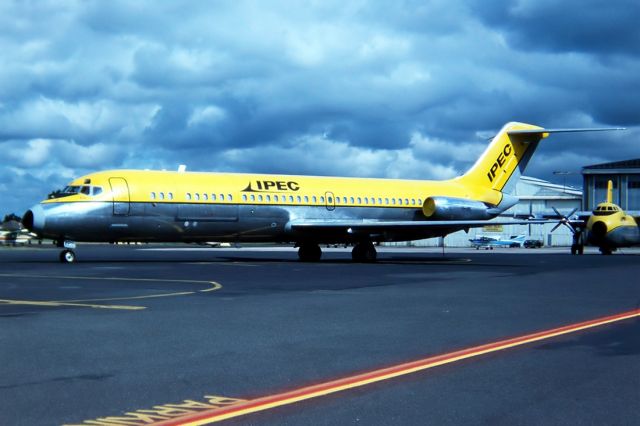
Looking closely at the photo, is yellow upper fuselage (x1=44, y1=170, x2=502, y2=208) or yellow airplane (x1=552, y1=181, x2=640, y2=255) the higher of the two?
yellow upper fuselage (x1=44, y1=170, x2=502, y2=208)

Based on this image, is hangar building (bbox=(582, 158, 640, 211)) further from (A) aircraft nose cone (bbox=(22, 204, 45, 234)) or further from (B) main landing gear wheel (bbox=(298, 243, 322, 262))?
(A) aircraft nose cone (bbox=(22, 204, 45, 234))

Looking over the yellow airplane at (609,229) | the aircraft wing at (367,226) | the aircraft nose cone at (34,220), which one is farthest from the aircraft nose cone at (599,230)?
the aircraft nose cone at (34,220)

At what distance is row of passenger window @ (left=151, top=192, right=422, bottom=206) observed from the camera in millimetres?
33188

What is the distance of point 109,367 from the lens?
8.45 metres

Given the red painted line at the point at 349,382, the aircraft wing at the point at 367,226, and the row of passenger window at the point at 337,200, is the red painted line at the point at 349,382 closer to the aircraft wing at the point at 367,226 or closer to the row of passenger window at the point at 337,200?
the aircraft wing at the point at 367,226

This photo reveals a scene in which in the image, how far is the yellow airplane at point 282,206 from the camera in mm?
31625

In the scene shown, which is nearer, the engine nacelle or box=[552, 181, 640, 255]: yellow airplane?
the engine nacelle

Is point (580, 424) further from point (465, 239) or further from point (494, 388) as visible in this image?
point (465, 239)

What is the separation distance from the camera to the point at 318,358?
910 centimetres

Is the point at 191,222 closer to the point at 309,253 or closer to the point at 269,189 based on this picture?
the point at 269,189

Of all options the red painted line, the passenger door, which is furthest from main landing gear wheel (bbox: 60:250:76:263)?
the red painted line

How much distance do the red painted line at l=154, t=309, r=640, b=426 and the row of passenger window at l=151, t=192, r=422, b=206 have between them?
2343cm

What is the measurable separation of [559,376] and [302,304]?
25.3 ft

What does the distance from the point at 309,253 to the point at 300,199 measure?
11.5 ft
